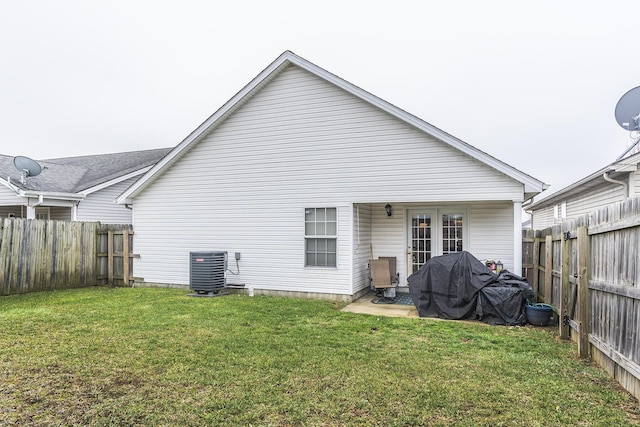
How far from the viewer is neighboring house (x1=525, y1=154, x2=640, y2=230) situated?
8844mm

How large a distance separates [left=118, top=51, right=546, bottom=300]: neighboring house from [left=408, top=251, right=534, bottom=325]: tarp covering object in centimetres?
126

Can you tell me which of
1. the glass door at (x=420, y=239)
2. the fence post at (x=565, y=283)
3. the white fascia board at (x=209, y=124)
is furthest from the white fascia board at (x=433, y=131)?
the glass door at (x=420, y=239)

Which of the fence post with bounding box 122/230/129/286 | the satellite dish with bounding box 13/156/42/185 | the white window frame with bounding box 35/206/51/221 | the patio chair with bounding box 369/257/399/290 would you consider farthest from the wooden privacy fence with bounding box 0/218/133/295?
the patio chair with bounding box 369/257/399/290

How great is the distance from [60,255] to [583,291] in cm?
1195

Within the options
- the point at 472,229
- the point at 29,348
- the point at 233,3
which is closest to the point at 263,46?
the point at 233,3

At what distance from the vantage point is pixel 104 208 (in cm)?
1480

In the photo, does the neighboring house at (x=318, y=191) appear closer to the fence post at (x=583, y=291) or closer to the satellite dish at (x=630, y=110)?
the fence post at (x=583, y=291)

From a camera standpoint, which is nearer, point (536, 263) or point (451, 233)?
point (536, 263)

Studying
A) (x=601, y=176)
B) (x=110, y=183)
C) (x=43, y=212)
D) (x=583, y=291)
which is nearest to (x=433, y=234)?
(x=601, y=176)

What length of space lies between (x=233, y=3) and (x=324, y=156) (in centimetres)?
688

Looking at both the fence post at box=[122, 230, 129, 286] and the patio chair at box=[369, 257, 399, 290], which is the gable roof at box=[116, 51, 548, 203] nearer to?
the fence post at box=[122, 230, 129, 286]

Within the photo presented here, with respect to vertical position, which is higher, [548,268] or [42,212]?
[42,212]

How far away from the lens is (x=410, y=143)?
848cm

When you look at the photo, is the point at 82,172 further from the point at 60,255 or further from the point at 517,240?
the point at 517,240
